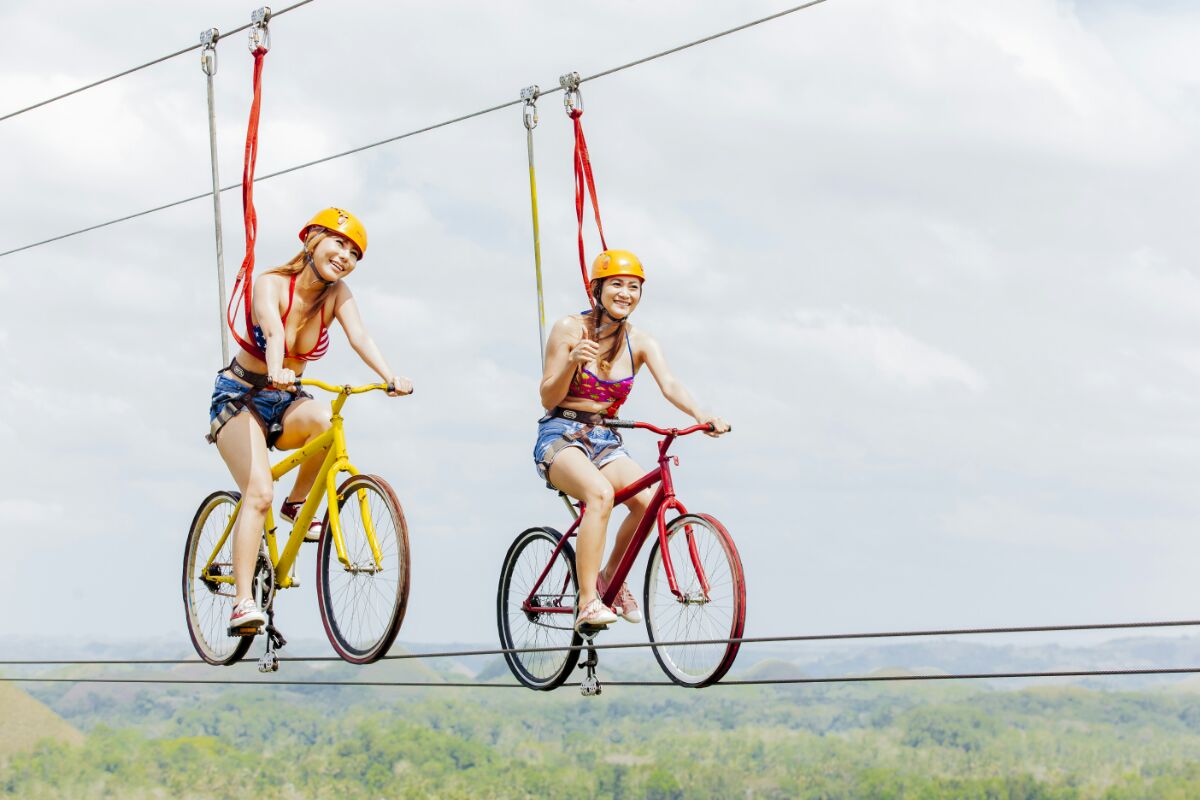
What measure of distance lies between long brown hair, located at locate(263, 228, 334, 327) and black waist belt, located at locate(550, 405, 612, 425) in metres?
1.55

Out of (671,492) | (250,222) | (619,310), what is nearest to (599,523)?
(671,492)

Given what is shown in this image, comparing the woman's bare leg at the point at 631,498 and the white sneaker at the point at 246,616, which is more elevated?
the woman's bare leg at the point at 631,498

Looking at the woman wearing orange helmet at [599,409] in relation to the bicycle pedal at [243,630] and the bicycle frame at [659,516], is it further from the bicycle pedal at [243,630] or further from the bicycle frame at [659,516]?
the bicycle pedal at [243,630]

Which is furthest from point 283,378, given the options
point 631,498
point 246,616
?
point 631,498

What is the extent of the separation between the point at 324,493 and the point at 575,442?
157cm

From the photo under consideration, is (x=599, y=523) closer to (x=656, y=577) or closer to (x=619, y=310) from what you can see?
(x=656, y=577)

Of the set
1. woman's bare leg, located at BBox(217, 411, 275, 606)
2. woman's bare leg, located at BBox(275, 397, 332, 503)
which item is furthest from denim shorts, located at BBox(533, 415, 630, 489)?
woman's bare leg, located at BBox(217, 411, 275, 606)

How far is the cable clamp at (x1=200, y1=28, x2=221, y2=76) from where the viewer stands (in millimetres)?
11062

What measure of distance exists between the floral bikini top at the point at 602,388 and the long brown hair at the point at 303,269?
1581mm

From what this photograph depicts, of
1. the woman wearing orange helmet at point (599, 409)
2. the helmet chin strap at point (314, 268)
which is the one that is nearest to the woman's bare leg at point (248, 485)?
the helmet chin strap at point (314, 268)

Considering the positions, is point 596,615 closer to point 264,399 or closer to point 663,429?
point 663,429

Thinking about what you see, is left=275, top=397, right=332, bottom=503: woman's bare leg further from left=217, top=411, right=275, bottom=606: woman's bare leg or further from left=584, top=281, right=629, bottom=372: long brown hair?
left=584, top=281, right=629, bottom=372: long brown hair

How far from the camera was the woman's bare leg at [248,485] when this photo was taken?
31.8 feet

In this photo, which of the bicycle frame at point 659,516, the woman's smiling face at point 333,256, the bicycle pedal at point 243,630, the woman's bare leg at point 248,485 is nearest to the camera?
the bicycle frame at point 659,516
